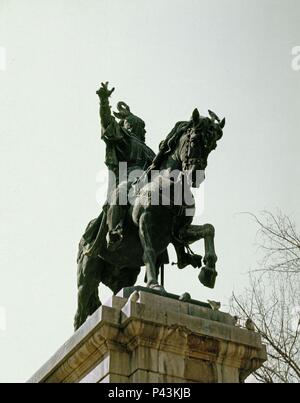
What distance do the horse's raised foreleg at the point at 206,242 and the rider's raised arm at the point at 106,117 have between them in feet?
6.90

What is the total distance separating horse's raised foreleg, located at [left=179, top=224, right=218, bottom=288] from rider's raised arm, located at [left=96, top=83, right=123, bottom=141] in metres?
2.10

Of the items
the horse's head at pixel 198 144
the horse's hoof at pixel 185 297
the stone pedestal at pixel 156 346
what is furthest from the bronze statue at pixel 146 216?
the stone pedestal at pixel 156 346

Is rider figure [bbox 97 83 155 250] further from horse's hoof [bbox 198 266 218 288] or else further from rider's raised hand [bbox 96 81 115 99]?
horse's hoof [bbox 198 266 218 288]

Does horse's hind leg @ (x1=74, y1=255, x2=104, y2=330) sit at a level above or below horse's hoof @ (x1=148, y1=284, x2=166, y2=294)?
above

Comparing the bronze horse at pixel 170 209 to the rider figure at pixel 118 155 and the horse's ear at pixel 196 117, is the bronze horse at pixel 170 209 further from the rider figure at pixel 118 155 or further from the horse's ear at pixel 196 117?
the rider figure at pixel 118 155

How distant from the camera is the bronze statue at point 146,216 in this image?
8102 millimetres

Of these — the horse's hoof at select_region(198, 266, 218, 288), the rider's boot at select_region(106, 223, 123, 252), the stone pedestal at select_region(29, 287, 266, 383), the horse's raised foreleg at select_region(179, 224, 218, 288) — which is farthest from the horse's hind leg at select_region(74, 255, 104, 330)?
the horse's hoof at select_region(198, 266, 218, 288)

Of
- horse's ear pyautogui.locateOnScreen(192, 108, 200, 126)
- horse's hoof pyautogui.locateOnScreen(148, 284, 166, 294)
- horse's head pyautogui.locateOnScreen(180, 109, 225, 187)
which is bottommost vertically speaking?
horse's hoof pyautogui.locateOnScreen(148, 284, 166, 294)

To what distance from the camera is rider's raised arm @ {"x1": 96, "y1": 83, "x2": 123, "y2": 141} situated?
31.4ft

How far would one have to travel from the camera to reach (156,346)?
669cm

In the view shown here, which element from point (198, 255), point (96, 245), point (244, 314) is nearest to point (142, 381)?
point (198, 255)

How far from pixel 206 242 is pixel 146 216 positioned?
81 centimetres

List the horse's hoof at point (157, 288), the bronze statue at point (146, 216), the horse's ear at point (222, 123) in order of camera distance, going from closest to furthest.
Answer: the horse's hoof at point (157, 288)
the bronze statue at point (146, 216)
the horse's ear at point (222, 123)
